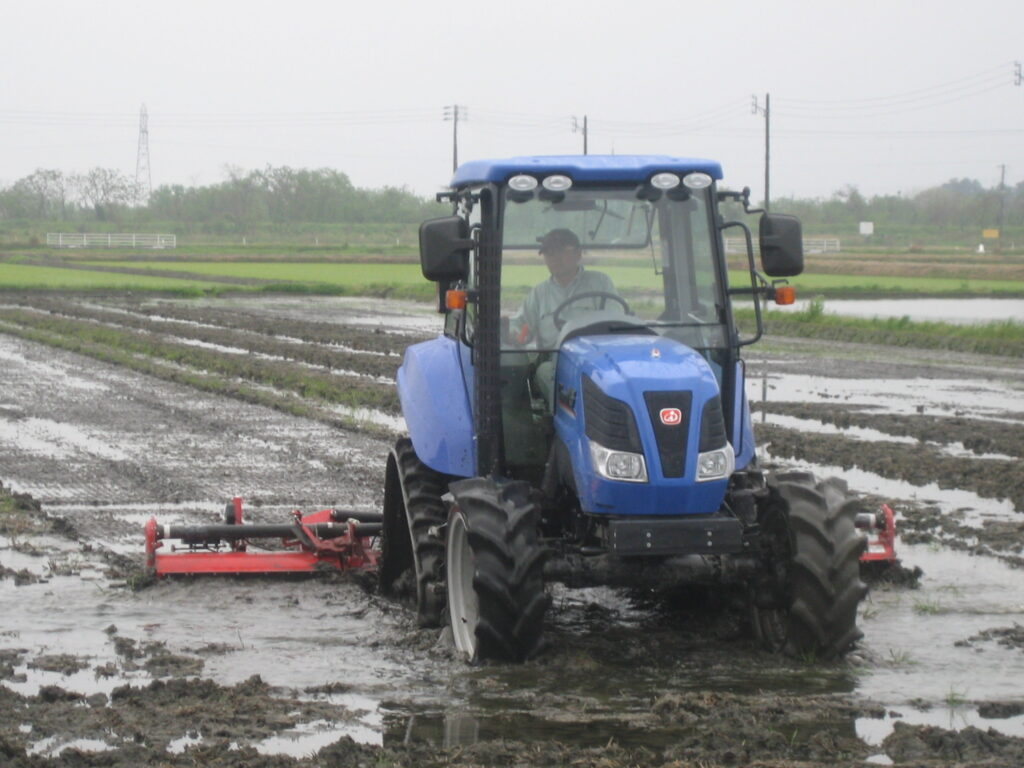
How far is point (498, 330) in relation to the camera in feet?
23.1

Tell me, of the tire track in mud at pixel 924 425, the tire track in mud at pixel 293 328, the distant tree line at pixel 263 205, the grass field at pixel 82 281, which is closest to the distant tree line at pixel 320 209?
the distant tree line at pixel 263 205

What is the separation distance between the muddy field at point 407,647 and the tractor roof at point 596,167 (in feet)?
7.06

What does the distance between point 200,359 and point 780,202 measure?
77087 millimetres

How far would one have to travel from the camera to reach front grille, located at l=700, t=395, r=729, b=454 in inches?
257

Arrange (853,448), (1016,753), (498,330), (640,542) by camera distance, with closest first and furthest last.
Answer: (1016,753), (640,542), (498,330), (853,448)

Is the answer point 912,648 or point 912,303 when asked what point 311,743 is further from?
point 912,303

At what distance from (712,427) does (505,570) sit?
1075 mm

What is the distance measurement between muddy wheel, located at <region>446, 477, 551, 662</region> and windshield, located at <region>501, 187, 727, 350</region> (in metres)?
0.90

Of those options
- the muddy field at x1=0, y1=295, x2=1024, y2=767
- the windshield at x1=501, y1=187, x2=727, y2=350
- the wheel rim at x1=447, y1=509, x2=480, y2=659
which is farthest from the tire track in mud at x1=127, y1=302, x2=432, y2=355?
the wheel rim at x1=447, y1=509, x2=480, y2=659

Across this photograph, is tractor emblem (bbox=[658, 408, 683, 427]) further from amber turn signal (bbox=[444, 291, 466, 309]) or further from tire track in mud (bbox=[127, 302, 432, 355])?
tire track in mud (bbox=[127, 302, 432, 355])

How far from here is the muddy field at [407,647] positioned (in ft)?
18.4

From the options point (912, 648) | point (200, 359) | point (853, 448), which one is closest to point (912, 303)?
point (200, 359)

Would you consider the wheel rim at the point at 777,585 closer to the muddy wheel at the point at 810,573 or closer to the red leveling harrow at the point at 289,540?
the muddy wheel at the point at 810,573

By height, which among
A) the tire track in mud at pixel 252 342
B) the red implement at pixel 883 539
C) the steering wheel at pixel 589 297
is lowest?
the tire track in mud at pixel 252 342
